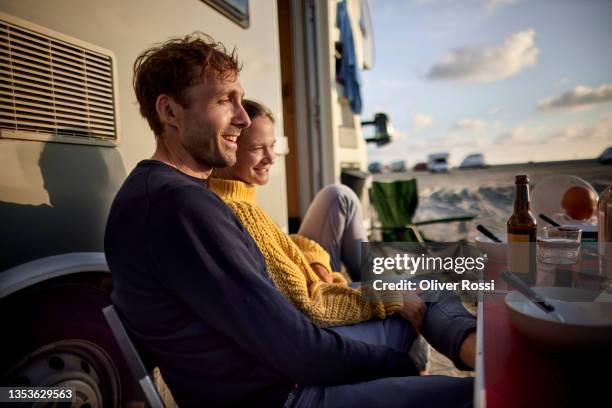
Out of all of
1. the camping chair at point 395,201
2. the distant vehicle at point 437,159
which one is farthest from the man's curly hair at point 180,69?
the distant vehicle at point 437,159

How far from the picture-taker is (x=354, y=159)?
14.6 feet

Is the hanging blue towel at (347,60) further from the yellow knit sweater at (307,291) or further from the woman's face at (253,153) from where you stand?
the yellow knit sweater at (307,291)

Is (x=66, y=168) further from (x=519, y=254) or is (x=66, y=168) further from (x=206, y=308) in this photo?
(x=519, y=254)

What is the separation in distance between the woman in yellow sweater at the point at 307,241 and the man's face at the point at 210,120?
0.65ft

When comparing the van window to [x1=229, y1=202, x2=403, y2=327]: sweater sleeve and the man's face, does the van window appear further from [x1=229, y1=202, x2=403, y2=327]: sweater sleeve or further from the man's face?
[x1=229, y1=202, x2=403, y2=327]: sweater sleeve

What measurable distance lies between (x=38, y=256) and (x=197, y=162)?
0.49 meters

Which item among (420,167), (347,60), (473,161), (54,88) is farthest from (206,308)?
(420,167)

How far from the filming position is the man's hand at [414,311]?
3.48 ft

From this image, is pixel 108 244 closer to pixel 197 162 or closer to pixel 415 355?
pixel 197 162

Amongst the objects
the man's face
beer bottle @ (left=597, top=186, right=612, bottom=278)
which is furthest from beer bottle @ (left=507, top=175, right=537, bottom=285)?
the man's face

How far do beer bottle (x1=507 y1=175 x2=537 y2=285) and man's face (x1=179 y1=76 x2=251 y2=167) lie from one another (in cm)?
91

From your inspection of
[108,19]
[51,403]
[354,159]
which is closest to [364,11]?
[354,159]

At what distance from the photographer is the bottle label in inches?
37.5

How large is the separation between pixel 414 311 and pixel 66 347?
0.97m
